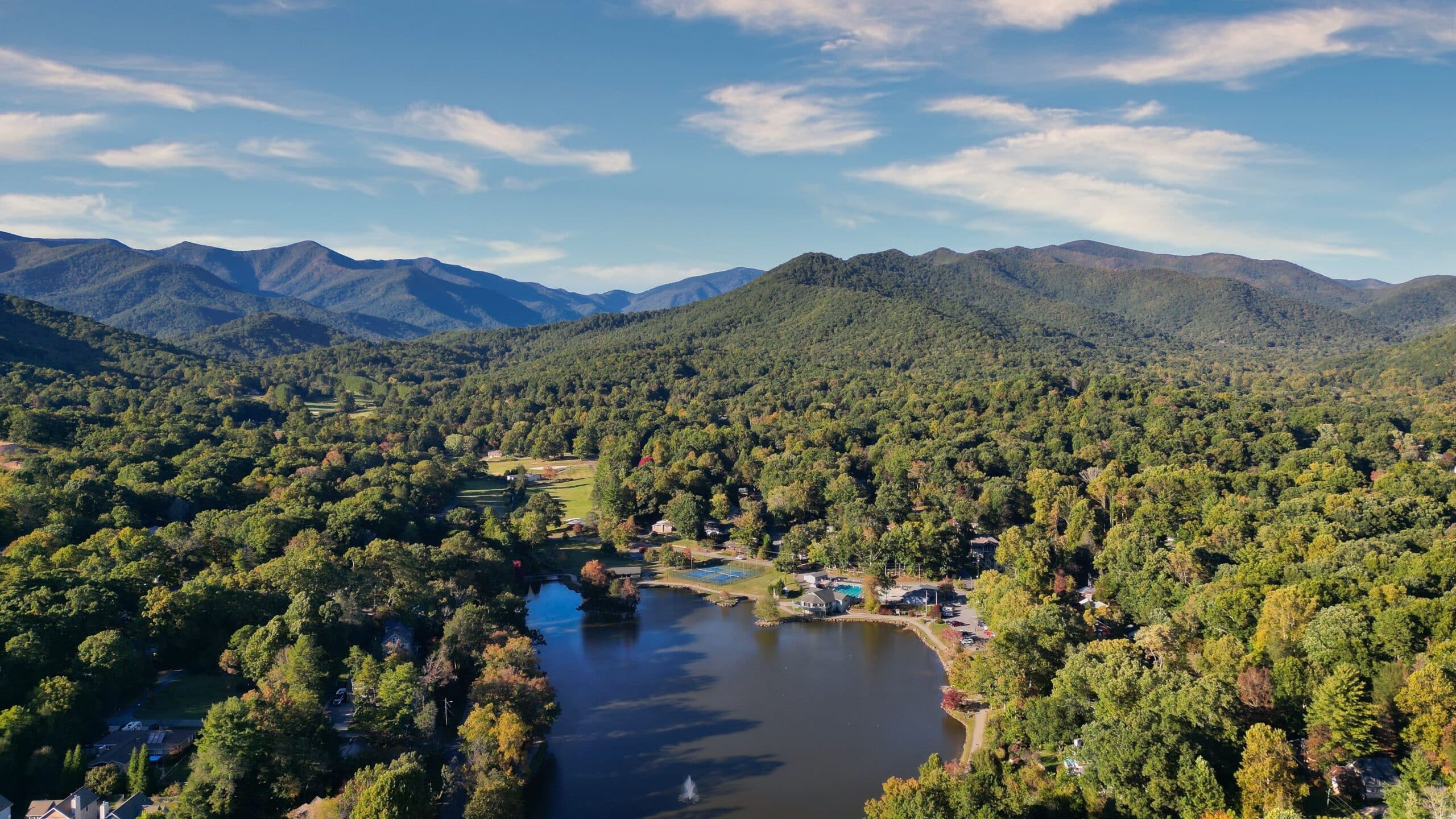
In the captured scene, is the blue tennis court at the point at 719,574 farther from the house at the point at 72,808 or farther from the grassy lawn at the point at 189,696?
the house at the point at 72,808

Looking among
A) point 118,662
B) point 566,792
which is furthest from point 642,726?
point 118,662

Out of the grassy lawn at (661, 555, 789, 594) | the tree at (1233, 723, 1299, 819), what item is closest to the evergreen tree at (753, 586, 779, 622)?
the grassy lawn at (661, 555, 789, 594)

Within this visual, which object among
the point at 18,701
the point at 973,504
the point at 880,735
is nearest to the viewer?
the point at 18,701

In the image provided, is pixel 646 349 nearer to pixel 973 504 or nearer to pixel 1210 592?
pixel 973 504

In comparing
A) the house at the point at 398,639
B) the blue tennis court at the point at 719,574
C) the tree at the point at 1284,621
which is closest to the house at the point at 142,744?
the house at the point at 398,639

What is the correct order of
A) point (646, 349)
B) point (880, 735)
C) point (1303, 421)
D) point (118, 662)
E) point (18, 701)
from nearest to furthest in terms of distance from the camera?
point (18, 701), point (118, 662), point (880, 735), point (1303, 421), point (646, 349)


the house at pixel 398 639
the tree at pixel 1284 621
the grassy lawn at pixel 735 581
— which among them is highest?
the tree at pixel 1284 621

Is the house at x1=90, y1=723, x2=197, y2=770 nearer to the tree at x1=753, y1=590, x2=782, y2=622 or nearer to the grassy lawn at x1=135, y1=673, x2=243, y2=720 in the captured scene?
the grassy lawn at x1=135, y1=673, x2=243, y2=720

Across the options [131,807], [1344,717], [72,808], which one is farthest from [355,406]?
[1344,717]
